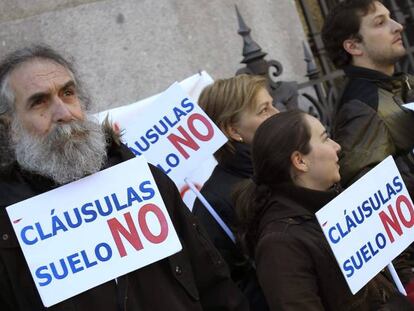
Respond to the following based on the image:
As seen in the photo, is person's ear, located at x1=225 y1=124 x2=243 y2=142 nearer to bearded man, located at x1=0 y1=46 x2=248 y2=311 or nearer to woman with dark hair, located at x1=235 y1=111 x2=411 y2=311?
woman with dark hair, located at x1=235 y1=111 x2=411 y2=311

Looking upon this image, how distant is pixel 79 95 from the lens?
2627 mm

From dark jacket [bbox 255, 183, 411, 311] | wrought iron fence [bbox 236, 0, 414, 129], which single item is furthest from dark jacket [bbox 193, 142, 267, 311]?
wrought iron fence [bbox 236, 0, 414, 129]

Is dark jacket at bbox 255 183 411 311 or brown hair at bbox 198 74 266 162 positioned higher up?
brown hair at bbox 198 74 266 162

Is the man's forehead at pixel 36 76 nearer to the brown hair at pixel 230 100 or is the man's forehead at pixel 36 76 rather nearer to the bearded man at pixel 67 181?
the bearded man at pixel 67 181

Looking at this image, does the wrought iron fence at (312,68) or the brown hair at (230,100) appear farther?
the wrought iron fence at (312,68)

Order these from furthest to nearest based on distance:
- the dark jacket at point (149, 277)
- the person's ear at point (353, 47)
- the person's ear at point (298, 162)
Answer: the person's ear at point (353, 47)
the person's ear at point (298, 162)
the dark jacket at point (149, 277)

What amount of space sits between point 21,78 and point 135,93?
2.62 meters

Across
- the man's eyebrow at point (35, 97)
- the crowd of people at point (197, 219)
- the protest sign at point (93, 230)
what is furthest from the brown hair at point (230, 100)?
the man's eyebrow at point (35, 97)

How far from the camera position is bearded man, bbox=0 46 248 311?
223cm

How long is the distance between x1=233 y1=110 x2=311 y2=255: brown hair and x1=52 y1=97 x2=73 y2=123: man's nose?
2.26 feet

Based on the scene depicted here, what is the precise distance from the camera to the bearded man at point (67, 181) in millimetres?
2227

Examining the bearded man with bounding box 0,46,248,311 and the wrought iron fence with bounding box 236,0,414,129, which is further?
the wrought iron fence with bounding box 236,0,414,129

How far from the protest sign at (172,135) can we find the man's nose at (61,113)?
3.51 feet

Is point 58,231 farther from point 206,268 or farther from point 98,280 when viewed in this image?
point 206,268
